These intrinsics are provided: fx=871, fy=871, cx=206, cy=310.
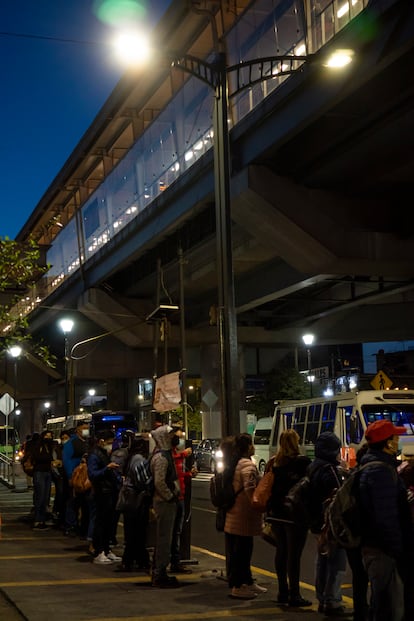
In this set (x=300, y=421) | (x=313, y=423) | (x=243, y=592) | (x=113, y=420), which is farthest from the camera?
(x=113, y=420)

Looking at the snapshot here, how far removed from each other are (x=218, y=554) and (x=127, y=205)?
2717 cm


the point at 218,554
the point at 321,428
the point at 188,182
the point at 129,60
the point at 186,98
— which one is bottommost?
the point at 218,554

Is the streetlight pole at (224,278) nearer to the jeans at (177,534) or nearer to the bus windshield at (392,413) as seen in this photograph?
the jeans at (177,534)

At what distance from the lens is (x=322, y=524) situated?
839cm

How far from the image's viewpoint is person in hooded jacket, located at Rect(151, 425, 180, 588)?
33.2 ft

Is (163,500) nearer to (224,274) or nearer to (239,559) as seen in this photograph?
(239,559)

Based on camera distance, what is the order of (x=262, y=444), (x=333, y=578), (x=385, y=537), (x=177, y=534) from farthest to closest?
(x=262, y=444) → (x=177, y=534) → (x=333, y=578) → (x=385, y=537)

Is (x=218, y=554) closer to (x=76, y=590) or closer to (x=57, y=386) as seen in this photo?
(x=76, y=590)

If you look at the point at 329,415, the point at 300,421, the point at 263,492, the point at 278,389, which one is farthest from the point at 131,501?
the point at 278,389

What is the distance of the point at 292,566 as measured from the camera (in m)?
8.93

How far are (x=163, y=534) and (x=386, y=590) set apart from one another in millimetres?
4459

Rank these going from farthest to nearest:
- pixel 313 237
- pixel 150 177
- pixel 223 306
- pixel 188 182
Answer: pixel 150 177 < pixel 188 182 < pixel 313 237 < pixel 223 306

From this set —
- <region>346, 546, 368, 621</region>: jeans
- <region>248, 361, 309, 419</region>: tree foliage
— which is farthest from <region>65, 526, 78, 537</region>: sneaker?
<region>248, 361, 309, 419</region>: tree foliage

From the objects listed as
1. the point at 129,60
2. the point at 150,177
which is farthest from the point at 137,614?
the point at 150,177
